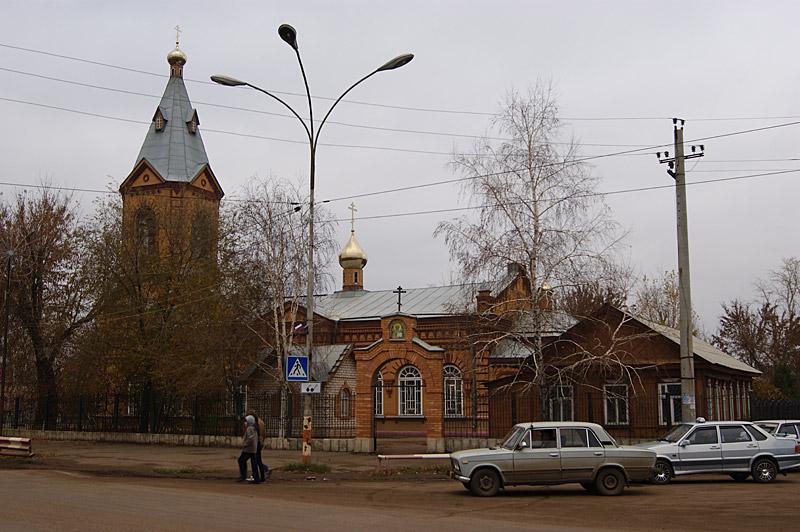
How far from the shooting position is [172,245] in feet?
128

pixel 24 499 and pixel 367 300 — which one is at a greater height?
pixel 367 300

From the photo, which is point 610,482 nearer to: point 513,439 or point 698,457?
point 513,439

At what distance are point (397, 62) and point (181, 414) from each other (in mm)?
20886

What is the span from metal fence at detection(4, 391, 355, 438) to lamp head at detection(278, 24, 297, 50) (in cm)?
1548

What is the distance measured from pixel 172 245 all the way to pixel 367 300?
53.4ft

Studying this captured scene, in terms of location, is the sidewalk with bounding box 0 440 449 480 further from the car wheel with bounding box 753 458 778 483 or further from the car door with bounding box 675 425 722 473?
the car wheel with bounding box 753 458 778 483

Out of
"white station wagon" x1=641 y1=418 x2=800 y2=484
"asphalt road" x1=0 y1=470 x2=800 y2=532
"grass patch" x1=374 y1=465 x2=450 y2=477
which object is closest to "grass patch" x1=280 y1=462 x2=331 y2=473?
"grass patch" x1=374 y1=465 x2=450 y2=477

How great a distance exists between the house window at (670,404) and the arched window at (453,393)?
43.9 feet

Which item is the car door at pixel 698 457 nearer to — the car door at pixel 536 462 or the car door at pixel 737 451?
the car door at pixel 737 451

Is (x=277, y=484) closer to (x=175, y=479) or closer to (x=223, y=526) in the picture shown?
(x=175, y=479)

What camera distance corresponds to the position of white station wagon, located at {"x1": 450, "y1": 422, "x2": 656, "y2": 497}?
53.1ft

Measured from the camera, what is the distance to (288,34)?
62.4 ft

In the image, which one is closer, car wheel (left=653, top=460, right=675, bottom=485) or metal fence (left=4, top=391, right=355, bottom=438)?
car wheel (left=653, top=460, right=675, bottom=485)

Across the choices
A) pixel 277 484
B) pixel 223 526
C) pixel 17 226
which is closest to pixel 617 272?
pixel 277 484
